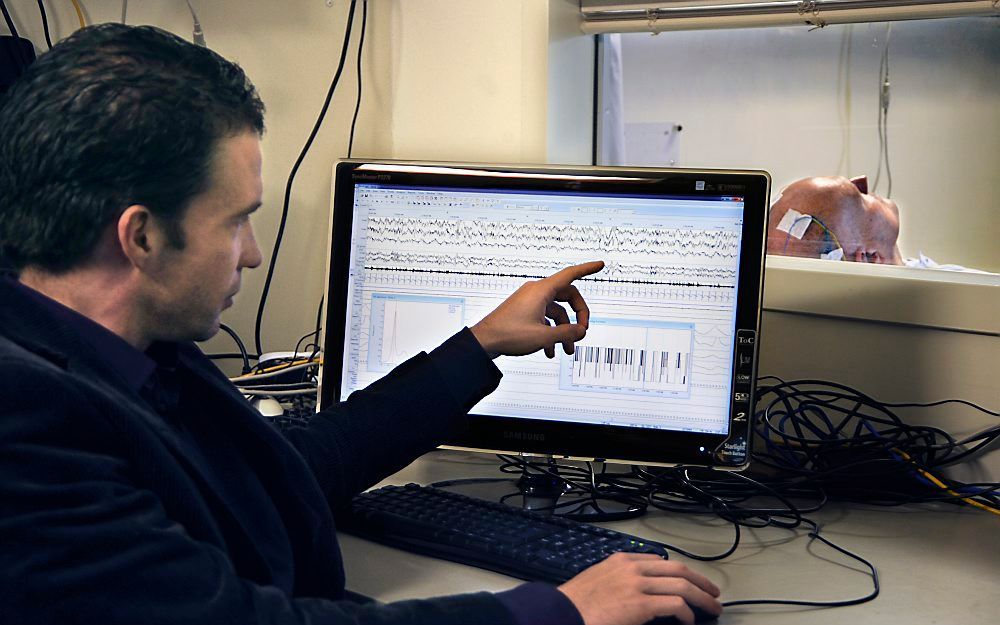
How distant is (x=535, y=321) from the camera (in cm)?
121

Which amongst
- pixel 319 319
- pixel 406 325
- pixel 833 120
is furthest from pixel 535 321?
pixel 833 120

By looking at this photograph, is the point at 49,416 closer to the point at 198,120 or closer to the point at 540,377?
the point at 198,120

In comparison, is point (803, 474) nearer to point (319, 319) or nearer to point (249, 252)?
point (249, 252)

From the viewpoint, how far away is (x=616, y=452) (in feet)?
4.12

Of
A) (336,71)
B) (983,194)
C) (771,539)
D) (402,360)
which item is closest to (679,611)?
(771,539)

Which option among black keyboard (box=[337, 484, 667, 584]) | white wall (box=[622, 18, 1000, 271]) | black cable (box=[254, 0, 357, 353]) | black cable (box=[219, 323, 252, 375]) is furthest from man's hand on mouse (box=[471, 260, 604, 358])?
white wall (box=[622, 18, 1000, 271])

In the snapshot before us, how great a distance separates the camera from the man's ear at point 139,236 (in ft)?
2.58

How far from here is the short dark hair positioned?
753mm

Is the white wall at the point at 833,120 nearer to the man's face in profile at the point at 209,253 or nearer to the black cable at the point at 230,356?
the black cable at the point at 230,356

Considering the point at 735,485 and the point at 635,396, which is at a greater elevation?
the point at 635,396

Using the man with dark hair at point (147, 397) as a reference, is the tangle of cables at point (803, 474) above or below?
→ below

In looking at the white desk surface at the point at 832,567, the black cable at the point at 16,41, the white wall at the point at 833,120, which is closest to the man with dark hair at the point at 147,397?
the white desk surface at the point at 832,567

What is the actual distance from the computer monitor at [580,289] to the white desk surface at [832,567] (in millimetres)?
113

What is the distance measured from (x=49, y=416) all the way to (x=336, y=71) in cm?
126
